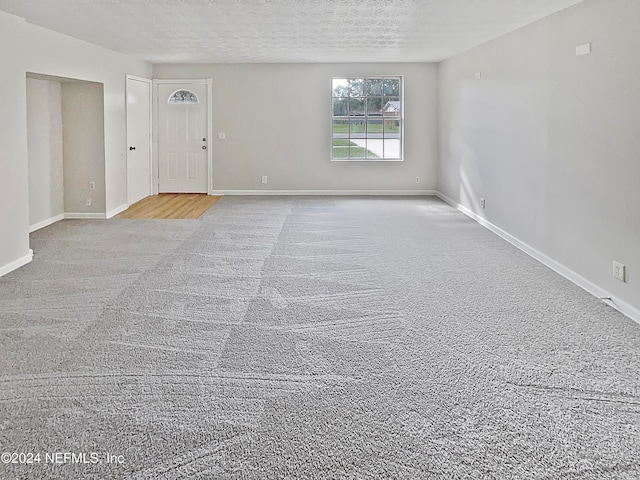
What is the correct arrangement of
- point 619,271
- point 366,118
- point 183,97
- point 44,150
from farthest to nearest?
1. point 366,118
2. point 183,97
3. point 44,150
4. point 619,271

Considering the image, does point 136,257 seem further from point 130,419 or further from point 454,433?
point 454,433

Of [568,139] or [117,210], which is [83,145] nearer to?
[117,210]

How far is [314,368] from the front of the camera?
3.09 m

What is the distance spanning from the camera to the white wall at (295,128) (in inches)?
407

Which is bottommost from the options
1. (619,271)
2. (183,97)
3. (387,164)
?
(619,271)

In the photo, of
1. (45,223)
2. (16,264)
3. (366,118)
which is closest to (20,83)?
(16,264)

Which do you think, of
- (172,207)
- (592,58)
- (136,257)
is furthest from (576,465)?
(172,207)

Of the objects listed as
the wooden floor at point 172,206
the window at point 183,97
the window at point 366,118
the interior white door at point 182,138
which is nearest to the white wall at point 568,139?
the window at point 366,118

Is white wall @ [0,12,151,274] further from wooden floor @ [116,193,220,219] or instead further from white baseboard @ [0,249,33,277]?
wooden floor @ [116,193,220,219]

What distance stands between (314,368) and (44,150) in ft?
18.9

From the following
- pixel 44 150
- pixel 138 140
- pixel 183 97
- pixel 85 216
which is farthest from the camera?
pixel 183 97

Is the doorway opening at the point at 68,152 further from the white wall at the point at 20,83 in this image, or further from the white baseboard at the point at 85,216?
the white wall at the point at 20,83

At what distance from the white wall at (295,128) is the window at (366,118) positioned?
140 millimetres

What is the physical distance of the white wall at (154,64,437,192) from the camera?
10328mm
